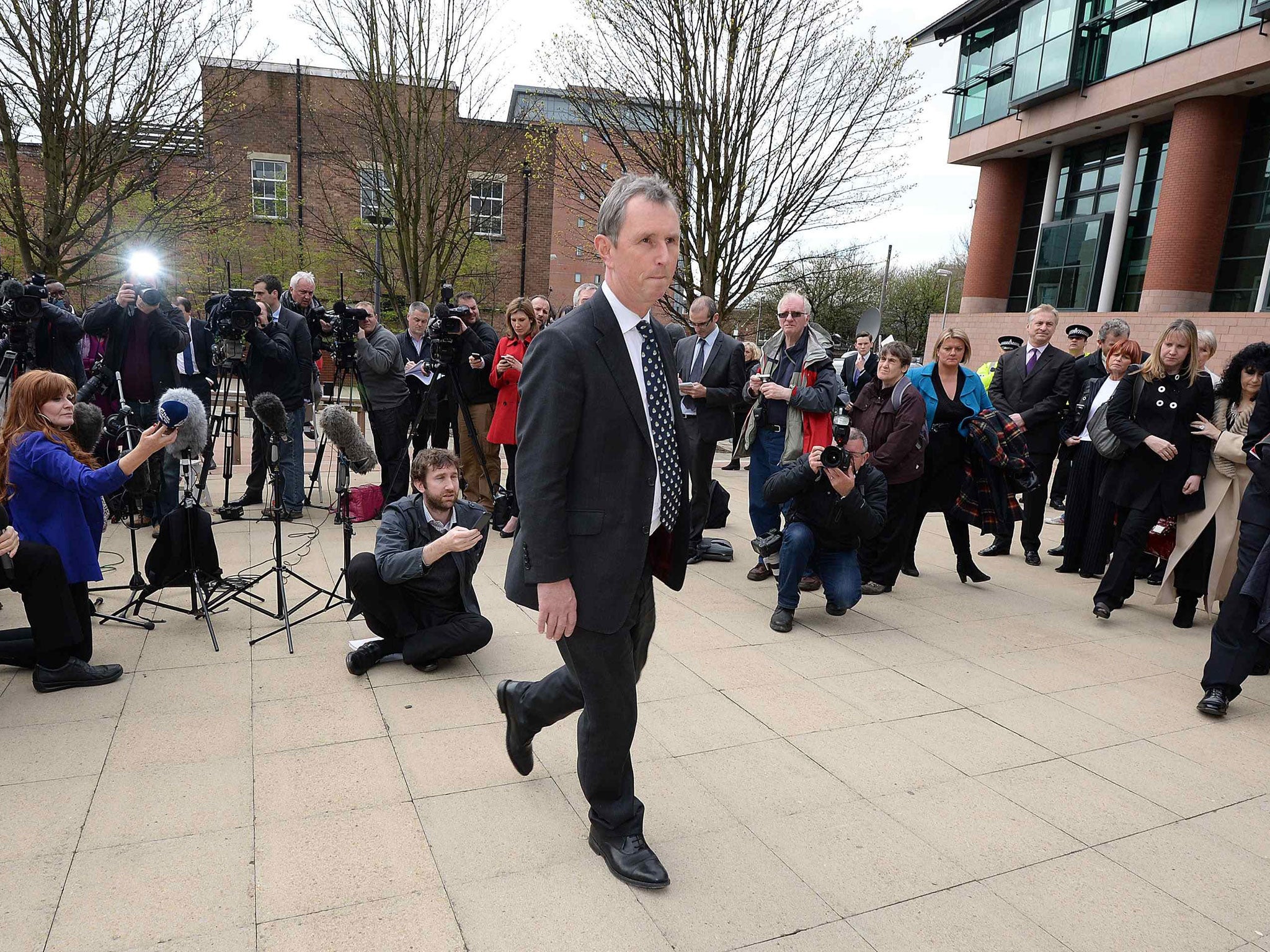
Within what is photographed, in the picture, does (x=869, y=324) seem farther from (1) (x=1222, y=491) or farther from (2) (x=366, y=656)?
(2) (x=366, y=656)

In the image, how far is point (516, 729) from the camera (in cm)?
270

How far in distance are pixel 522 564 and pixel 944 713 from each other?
246 cm

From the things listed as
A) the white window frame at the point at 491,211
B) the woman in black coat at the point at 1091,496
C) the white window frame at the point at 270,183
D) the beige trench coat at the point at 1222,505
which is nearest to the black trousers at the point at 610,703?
the beige trench coat at the point at 1222,505

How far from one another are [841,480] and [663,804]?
92.8 inches

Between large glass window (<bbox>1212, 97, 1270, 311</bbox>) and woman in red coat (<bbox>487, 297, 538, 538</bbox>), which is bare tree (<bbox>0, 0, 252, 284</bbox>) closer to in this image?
woman in red coat (<bbox>487, 297, 538, 538</bbox>)

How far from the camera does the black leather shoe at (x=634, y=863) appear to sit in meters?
2.30

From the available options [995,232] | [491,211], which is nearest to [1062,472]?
[995,232]

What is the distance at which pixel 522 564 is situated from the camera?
2.15 m

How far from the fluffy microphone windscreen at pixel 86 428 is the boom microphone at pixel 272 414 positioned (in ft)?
2.62

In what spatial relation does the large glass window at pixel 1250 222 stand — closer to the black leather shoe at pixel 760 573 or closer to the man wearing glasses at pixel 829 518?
the black leather shoe at pixel 760 573

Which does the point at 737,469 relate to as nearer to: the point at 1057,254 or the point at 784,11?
the point at 784,11

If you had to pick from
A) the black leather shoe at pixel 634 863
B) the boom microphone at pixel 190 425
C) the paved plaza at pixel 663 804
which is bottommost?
the paved plaza at pixel 663 804

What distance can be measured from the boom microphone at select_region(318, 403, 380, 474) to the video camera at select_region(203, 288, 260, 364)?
0.97 m

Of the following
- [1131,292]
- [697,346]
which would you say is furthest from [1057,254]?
[697,346]
